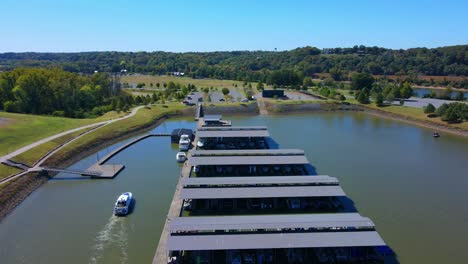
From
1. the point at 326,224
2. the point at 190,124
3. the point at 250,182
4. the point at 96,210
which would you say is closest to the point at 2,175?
the point at 96,210

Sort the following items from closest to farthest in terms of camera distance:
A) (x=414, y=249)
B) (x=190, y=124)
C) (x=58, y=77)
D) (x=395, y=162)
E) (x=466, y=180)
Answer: (x=414, y=249), (x=466, y=180), (x=395, y=162), (x=190, y=124), (x=58, y=77)

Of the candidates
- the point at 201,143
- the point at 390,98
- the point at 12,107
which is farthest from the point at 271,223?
the point at 390,98

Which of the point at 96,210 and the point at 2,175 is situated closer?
the point at 96,210

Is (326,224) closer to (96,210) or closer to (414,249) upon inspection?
(414,249)

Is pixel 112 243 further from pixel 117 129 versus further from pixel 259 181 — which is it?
pixel 117 129

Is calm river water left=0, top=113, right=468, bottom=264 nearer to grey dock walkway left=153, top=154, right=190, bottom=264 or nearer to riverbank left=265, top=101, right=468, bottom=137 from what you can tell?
grey dock walkway left=153, top=154, right=190, bottom=264

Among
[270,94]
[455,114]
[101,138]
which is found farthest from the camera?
[270,94]

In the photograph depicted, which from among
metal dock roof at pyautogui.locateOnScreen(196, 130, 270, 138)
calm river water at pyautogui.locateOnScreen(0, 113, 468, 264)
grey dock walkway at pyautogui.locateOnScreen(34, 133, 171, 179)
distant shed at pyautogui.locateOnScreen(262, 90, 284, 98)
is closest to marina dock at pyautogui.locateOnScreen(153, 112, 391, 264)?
metal dock roof at pyautogui.locateOnScreen(196, 130, 270, 138)
